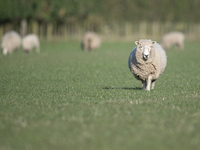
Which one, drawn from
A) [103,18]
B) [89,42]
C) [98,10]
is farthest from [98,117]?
[103,18]

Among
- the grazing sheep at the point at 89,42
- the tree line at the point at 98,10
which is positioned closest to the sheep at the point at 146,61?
the grazing sheep at the point at 89,42

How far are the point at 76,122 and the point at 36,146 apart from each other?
3.91ft

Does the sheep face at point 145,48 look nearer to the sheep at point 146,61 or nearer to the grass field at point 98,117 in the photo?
the sheep at point 146,61

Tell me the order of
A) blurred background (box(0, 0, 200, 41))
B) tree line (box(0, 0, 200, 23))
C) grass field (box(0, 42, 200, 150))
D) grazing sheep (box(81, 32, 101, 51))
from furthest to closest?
blurred background (box(0, 0, 200, 41)), tree line (box(0, 0, 200, 23)), grazing sheep (box(81, 32, 101, 51)), grass field (box(0, 42, 200, 150))

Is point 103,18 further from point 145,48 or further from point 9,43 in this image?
point 145,48

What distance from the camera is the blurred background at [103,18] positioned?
4143cm

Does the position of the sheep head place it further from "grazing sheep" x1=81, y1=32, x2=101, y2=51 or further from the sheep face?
"grazing sheep" x1=81, y1=32, x2=101, y2=51

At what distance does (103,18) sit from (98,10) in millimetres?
1873

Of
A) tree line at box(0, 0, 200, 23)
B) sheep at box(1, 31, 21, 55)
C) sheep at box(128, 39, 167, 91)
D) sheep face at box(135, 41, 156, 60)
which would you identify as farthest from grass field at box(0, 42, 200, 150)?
tree line at box(0, 0, 200, 23)

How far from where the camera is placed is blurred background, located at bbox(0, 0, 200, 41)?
4143 cm

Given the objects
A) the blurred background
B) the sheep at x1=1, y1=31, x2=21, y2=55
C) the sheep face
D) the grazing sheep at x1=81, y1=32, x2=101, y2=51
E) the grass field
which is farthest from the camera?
the blurred background

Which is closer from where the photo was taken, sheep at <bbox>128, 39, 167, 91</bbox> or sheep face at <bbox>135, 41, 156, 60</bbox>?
sheep face at <bbox>135, 41, 156, 60</bbox>

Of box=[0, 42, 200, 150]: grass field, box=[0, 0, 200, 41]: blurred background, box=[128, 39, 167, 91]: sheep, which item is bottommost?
box=[0, 42, 200, 150]: grass field

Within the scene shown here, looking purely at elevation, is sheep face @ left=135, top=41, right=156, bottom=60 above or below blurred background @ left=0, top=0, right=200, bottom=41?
below
